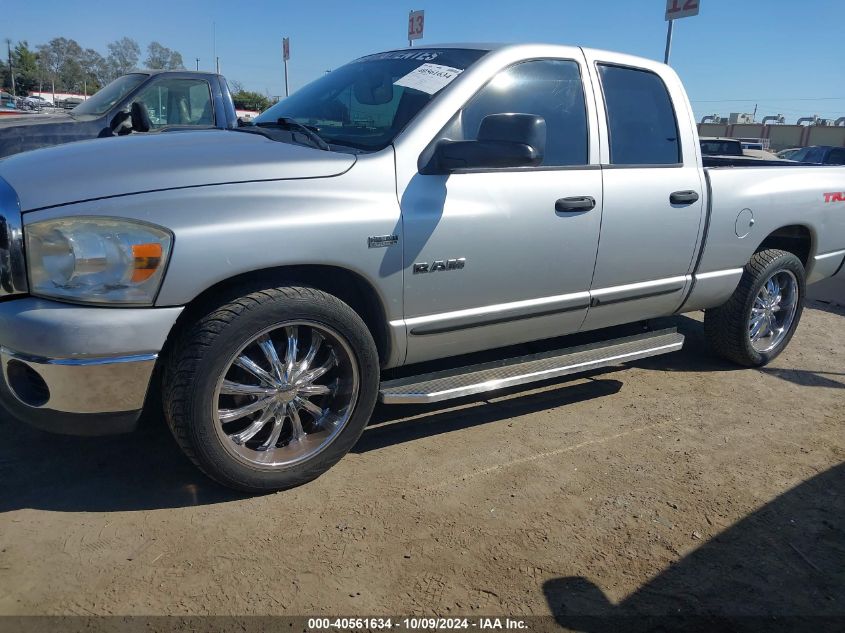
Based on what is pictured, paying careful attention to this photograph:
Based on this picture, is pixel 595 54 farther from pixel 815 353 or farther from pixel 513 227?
pixel 815 353

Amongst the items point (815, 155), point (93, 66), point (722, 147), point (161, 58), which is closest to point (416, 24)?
point (722, 147)

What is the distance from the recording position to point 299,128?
3479 millimetres

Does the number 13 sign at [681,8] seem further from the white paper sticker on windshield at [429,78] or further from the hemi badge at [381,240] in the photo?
the hemi badge at [381,240]

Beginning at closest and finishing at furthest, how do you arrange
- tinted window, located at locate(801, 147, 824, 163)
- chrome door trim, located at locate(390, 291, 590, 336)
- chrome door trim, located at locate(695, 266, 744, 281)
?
chrome door trim, located at locate(390, 291, 590, 336)
chrome door trim, located at locate(695, 266, 744, 281)
tinted window, located at locate(801, 147, 824, 163)

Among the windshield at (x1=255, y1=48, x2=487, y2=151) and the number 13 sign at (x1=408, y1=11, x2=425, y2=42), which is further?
the number 13 sign at (x1=408, y1=11, x2=425, y2=42)

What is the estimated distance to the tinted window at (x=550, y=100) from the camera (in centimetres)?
336

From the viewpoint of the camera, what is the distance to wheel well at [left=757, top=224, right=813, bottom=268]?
4.76m

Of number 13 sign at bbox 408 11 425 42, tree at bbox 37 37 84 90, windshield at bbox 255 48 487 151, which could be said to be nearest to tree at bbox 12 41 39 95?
tree at bbox 37 37 84 90

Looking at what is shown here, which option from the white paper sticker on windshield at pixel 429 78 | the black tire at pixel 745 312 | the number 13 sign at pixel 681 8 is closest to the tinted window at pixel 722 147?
the number 13 sign at pixel 681 8

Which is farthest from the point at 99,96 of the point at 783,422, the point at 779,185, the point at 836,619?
the point at 836,619

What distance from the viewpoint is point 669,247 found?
12.8ft

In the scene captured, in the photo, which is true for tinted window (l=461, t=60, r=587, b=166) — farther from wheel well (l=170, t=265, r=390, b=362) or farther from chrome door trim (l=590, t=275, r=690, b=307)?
wheel well (l=170, t=265, r=390, b=362)

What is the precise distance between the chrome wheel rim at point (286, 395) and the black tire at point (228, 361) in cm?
3

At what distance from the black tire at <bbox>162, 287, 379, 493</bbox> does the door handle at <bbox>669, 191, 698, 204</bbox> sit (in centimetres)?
196
